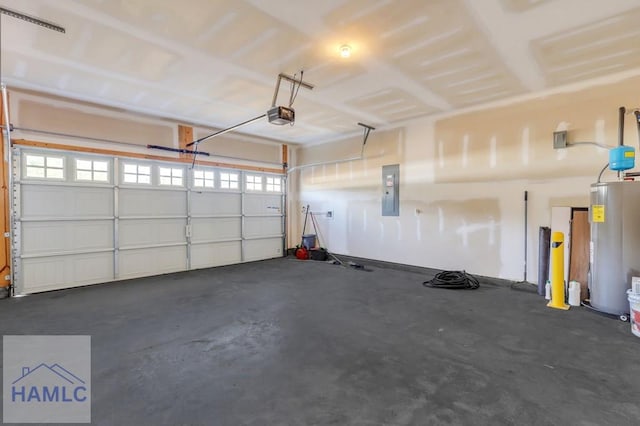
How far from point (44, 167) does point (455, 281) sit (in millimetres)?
6671

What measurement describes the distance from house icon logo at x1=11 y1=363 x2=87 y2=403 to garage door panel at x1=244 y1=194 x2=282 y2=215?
5.04 m

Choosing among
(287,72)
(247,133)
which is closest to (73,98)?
(247,133)

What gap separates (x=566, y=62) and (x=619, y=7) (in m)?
1.04

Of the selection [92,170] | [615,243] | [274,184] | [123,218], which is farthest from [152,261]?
[615,243]

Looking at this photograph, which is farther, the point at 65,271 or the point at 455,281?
the point at 65,271

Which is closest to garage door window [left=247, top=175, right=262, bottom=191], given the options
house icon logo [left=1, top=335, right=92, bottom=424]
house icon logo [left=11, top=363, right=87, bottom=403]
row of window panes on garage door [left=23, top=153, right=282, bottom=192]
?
row of window panes on garage door [left=23, top=153, right=282, bottom=192]

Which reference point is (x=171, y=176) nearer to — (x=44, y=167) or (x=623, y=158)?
(x=44, y=167)

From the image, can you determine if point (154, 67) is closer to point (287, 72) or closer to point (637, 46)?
point (287, 72)

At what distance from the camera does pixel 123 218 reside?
215 inches

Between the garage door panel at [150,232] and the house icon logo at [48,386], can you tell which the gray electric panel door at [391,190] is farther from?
the house icon logo at [48,386]

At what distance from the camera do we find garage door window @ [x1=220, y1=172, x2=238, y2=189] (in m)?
6.87

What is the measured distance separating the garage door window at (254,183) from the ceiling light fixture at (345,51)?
14.9 ft

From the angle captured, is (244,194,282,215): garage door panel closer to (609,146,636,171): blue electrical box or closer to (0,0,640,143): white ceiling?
(0,0,640,143): white ceiling

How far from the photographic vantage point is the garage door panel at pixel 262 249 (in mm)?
7293
